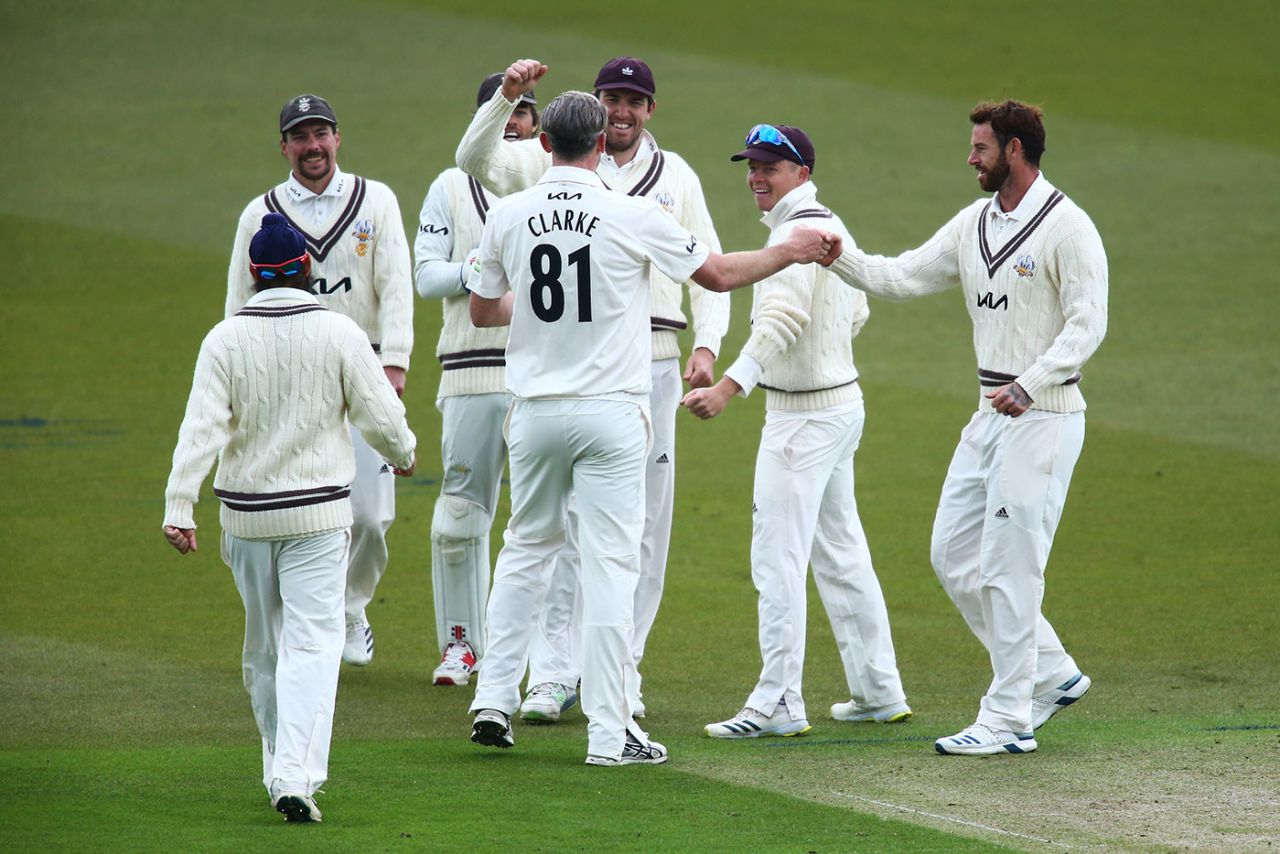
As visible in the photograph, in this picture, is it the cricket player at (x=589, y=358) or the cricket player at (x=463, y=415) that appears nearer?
the cricket player at (x=589, y=358)

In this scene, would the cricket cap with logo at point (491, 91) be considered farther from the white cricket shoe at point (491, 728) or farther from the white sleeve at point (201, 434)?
the white cricket shoe at point (491, 728)

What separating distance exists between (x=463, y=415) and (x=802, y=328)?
1772mm

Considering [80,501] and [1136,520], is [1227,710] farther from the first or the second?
[80,501]

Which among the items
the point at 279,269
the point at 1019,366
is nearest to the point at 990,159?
the point at 1019,366

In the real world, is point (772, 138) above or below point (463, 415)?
above

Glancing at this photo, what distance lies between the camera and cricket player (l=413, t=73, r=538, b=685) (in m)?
8.51

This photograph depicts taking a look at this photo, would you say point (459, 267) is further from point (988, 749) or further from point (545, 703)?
point (988, 749)

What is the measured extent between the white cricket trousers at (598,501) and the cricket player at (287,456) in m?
0.68

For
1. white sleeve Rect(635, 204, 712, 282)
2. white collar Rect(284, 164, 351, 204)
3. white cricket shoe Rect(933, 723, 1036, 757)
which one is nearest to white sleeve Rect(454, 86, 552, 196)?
white collar Rect(284, 164, 351, 204)

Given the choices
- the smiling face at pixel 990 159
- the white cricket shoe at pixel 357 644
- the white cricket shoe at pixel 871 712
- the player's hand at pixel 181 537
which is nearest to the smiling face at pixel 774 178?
the smiling face at pixel 990 159

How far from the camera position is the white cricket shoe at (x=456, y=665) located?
340 inches

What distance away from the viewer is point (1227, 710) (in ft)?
26.2

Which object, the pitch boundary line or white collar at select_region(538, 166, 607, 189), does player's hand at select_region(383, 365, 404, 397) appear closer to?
white collar at select_region(538, 166, 607, 189)

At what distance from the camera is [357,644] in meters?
9.07
